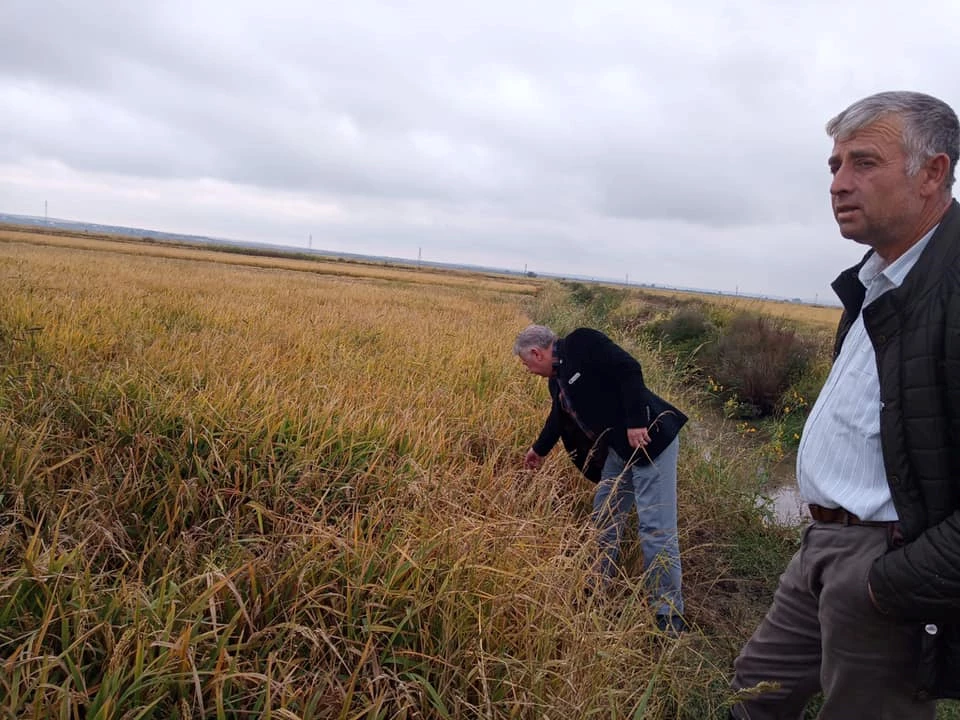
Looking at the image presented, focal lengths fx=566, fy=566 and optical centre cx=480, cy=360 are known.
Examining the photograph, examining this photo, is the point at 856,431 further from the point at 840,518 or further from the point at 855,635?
the point at 855,635

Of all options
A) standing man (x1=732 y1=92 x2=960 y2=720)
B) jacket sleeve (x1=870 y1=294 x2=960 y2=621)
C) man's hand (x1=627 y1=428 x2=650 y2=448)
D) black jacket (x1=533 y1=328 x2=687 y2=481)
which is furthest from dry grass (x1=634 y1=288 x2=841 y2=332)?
jacket sleeve (x1=870 y1=294 x2=960 y2=621)

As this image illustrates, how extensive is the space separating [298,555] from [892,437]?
72.1 inches

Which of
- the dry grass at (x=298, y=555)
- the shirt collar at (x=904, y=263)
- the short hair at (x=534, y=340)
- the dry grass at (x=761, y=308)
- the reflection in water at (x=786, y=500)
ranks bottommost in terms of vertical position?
the reflection in water at (x=786, y=500)

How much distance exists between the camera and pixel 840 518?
61.2 inches

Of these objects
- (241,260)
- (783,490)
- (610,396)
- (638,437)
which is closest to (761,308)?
(783,490)

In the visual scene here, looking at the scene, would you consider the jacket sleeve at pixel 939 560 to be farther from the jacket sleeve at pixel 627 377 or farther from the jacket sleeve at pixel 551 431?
the jacket sleeve at pixel 551 431

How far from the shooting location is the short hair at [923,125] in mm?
1363

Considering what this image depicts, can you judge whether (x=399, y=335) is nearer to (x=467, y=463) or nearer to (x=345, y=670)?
(x=467, y=463)

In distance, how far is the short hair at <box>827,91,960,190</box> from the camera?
136 centimetres

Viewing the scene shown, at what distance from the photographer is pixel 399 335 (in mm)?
7062

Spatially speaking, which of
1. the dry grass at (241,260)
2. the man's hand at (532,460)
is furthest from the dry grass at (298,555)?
the dry grass at (241,260)

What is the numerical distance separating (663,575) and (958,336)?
1900 millimetres

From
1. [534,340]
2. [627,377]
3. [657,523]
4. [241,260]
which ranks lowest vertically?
[657,523]

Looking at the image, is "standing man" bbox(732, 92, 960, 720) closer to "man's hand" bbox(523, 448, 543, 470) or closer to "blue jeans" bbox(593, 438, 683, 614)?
"blue jeans" bbox(593, 438, 683, 614)
